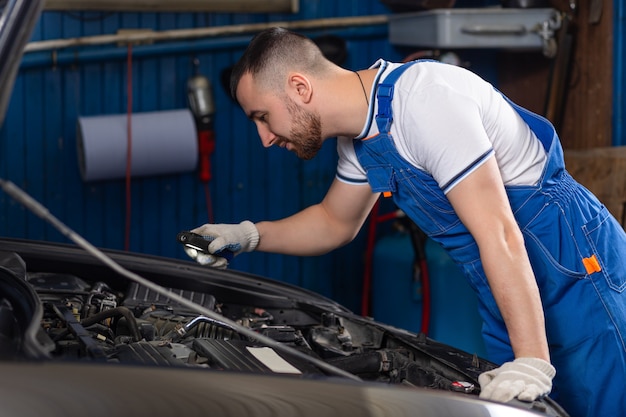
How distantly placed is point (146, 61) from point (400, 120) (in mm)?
2397

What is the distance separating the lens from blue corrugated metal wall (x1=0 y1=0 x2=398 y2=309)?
4.22 m

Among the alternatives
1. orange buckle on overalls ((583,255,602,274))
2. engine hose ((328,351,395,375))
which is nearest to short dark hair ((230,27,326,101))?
engine hose ((328,351,395,375))

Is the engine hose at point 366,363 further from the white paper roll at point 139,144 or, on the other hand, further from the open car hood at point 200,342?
the white paper roll at point 139,144

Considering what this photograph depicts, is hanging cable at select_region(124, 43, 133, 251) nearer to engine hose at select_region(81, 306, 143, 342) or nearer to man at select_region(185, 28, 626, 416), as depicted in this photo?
man at select_region(185, 28, 626, 416)

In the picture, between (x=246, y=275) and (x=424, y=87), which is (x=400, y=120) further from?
(x=246, y=275)

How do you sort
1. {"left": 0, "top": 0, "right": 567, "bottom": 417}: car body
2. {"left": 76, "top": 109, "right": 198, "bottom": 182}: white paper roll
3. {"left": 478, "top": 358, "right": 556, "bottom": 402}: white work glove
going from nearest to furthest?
{"left": 0, "top": 0, "right": 567, "bottom": 417}: car body → {"left": 478, "top": 358, "right": 556, "bottom": 402}: white work glove → {"left": 76, "top": 109, "right": 198, "bottom": 182}: white paper roll

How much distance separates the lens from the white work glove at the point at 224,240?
2.66 m

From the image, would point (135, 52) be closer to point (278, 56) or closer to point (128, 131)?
point (128, 131)

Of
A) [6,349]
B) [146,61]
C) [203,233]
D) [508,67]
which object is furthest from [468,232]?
[508,67]

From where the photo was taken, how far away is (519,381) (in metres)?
1.91

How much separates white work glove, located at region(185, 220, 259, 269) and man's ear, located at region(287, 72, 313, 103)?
518mm

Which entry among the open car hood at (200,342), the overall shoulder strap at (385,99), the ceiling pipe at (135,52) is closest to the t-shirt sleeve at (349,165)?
the overall shoulder strap at (385,99)

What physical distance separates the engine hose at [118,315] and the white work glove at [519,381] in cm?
82

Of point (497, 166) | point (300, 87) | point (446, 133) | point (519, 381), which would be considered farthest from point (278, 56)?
point (519, 381)
